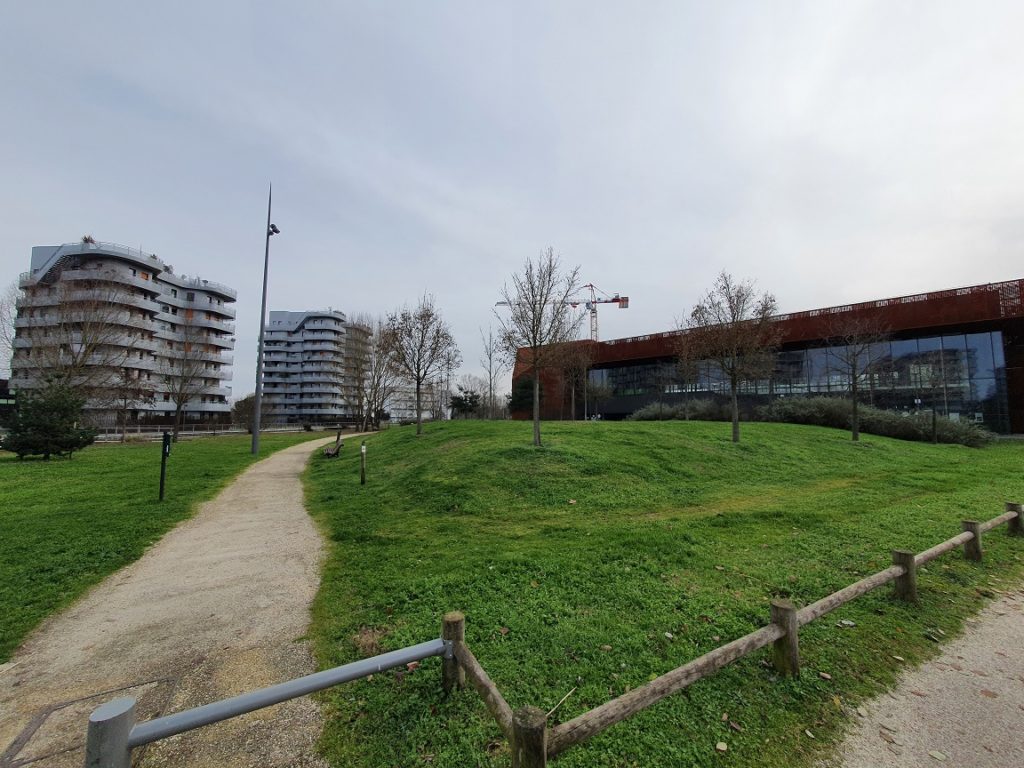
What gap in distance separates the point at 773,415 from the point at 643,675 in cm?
3220

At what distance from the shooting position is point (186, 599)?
4.93 m

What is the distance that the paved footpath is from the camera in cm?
273

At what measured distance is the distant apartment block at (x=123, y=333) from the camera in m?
27.8

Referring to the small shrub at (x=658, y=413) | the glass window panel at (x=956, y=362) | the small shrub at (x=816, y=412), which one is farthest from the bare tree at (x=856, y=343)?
the small shrub at (x=658, y=413)

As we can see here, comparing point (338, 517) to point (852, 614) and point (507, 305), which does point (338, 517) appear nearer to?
point (852, 614)

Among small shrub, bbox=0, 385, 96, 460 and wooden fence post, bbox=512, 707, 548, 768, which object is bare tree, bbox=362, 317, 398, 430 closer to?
small shrub, bbox=0, 385, 96, 460

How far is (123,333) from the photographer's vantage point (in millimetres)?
40312

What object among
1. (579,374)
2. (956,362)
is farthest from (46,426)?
(956,362)

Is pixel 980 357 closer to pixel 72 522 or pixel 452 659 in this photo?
pixel 452 659

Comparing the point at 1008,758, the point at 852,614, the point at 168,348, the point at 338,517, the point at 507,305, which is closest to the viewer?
the point at 1008,758

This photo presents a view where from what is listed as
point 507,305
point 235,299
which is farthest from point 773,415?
point 235,299

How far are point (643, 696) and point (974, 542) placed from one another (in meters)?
6.92

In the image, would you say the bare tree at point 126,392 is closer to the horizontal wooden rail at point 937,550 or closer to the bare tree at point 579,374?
the bare tree at point 579,374

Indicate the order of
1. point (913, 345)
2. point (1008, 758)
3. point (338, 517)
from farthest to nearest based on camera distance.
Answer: point (913, 345) < point (338, 517) < point (1008, 758)
